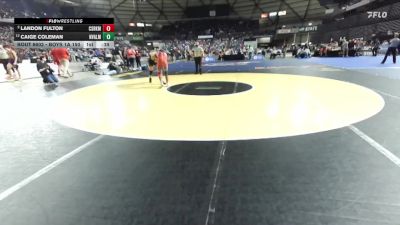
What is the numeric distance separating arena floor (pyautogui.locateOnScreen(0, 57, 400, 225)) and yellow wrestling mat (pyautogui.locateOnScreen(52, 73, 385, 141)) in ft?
0.11

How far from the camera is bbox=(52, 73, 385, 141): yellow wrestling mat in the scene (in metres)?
4.64

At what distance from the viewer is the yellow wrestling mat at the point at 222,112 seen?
4645mm

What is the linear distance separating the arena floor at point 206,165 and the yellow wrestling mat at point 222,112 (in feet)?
0.11

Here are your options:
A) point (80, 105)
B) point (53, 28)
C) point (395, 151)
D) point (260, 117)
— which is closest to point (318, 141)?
point (395, 151)

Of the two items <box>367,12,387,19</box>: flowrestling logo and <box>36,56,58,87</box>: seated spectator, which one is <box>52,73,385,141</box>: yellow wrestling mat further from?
<box>367,12,387,19</box>: flowrestling logo

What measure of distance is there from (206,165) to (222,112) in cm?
273
